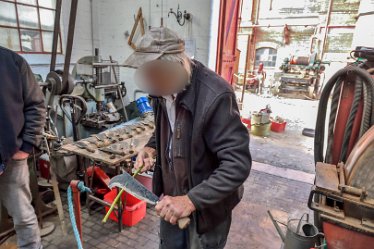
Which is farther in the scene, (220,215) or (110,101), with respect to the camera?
(110,101)

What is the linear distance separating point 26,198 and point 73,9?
1879 mm

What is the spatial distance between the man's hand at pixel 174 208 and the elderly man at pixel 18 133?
1.28 metres

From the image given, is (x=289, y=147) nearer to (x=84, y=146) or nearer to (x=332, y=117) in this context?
(x=332, y=117)

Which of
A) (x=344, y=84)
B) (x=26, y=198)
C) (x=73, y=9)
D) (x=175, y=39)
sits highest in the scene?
(x=73, y=9)

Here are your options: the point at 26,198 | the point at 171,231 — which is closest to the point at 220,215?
the point at 171,231

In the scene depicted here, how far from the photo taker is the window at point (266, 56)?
12.2m

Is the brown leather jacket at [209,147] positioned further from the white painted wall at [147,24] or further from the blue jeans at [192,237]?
the white painted wall at [147,24]

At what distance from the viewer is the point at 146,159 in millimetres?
1484

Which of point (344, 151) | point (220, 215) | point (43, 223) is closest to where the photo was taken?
Result: point (220, 215)

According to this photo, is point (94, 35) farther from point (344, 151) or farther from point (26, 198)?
point (344, 151)

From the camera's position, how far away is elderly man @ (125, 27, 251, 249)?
3.34 feet

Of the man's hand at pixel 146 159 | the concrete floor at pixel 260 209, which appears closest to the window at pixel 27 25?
the concrete floor at pixel 260 209

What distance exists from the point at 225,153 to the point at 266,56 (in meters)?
12.4

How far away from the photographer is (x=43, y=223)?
2484 mm
